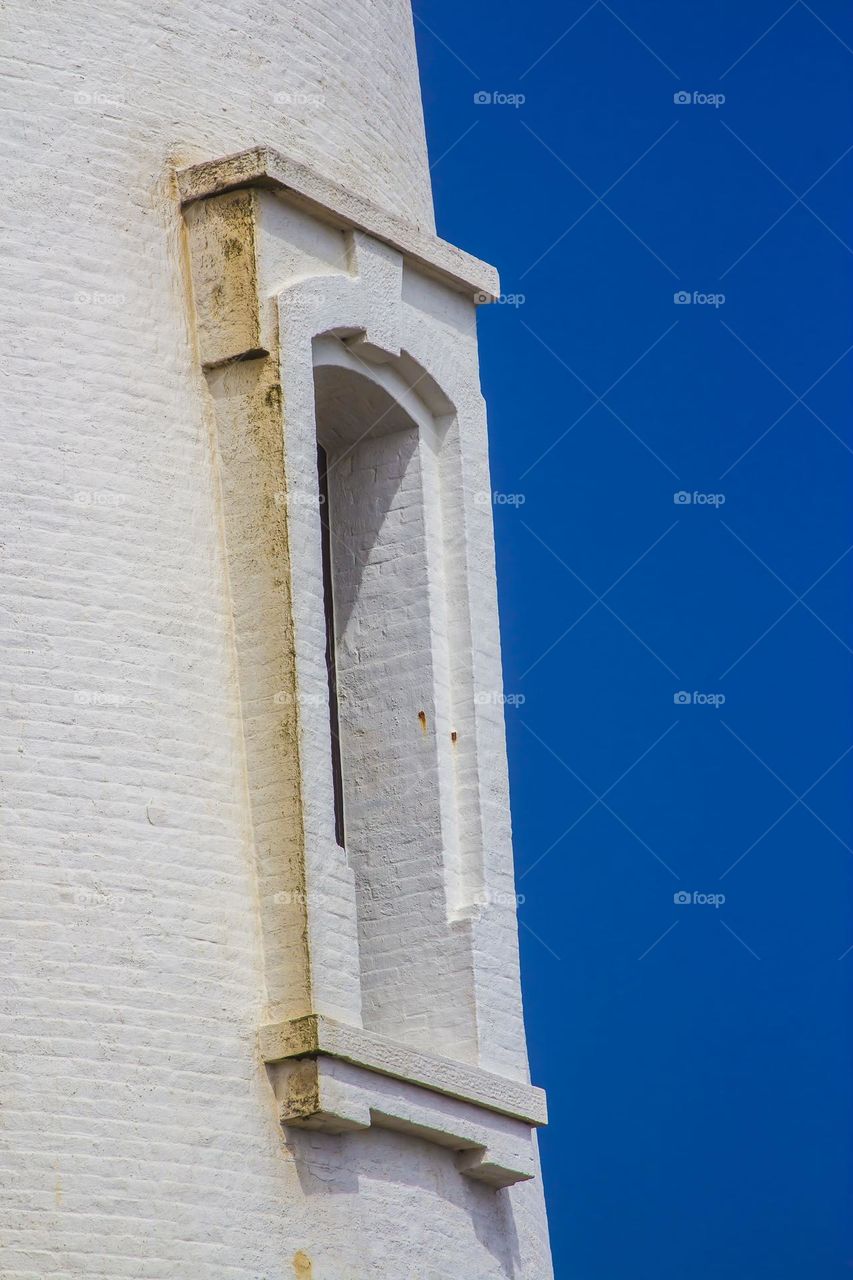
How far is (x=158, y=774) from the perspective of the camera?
47.0ft

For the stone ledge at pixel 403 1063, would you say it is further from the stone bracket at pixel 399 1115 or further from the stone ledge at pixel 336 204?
the stone ledge at pixel 336 204

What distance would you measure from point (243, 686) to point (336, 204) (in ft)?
9.16

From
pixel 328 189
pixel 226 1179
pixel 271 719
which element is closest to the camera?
pixel 226 1179

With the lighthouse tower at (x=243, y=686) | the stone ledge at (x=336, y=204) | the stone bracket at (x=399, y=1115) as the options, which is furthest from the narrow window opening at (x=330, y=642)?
the stone bracket at (x=399, y=1115)

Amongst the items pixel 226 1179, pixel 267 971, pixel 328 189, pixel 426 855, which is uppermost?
pixel 328 189

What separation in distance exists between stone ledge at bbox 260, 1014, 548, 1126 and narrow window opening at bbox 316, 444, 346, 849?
1.70 meters

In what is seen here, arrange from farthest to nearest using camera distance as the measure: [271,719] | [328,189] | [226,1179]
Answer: [328,189] → [271,719] → [226,1179]

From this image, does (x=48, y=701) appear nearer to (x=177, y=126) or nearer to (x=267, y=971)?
(x=267, y=971)

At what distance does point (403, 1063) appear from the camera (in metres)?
14.8

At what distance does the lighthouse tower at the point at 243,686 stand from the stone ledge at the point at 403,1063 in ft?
0.07

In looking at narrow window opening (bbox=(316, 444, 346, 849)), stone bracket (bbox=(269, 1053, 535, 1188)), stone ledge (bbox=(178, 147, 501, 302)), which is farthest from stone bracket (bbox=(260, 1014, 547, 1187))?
stone ledge (bbox=(178, 147, 501, 302))

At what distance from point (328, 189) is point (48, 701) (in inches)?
140

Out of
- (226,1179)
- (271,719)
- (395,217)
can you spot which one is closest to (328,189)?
(395,217)

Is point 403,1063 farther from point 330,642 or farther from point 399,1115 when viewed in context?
point 330,642
